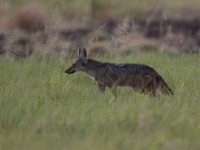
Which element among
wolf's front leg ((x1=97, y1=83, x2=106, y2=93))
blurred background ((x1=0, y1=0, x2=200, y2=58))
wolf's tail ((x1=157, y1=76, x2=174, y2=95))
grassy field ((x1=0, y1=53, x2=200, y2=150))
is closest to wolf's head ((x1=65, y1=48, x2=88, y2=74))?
grassy field ((x1=0, y1=53, x2=200, y2=150))

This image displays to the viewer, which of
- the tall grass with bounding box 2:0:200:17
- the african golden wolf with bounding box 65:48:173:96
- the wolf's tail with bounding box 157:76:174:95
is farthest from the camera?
the tall grass with bounding box 2:0:200:17

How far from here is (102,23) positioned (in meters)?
22.5

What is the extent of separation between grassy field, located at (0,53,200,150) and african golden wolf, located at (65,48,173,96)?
0.16m

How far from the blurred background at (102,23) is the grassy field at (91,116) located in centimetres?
478

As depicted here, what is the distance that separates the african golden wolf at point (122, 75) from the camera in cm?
1002

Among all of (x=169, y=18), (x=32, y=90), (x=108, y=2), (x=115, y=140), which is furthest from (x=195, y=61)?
(x=108, y=2)

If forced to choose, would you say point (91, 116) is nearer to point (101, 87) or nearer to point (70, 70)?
point (101, 87)

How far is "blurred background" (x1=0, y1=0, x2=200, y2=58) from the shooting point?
56.2 feet

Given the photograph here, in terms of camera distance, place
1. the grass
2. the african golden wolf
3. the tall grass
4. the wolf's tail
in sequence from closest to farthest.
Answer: the wolf's tail < the african golden wolf < the grass < the tall grass

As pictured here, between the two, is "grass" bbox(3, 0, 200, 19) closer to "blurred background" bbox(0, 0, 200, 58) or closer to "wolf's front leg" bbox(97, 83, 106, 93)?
"blurred background" bbox(0, 0, 200, 58)

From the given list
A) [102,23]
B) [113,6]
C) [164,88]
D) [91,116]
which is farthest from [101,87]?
[113,6]

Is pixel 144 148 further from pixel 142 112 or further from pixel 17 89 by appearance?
pixel 17 89

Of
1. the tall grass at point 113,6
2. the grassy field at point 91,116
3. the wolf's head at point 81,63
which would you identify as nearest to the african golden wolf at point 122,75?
the wolf's head at point 81,63

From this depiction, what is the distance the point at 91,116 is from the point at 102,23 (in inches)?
578
